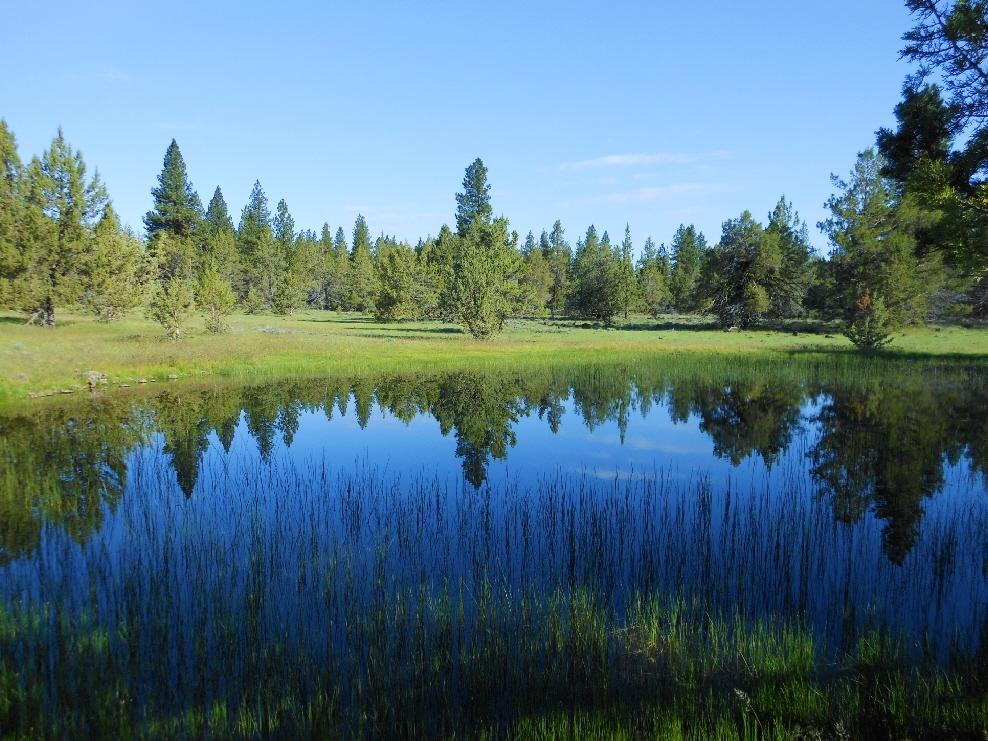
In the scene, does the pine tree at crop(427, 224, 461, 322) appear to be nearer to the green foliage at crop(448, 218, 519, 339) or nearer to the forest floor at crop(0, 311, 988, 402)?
the green foliage at crop(448, 218, 519, 339)

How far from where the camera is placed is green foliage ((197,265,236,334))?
4450 centimetres

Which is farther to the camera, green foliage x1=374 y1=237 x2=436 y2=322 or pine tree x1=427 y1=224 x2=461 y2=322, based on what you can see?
green foliage x1=374 y1=237 x2=436 y2=322

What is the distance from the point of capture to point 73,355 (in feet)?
95.9

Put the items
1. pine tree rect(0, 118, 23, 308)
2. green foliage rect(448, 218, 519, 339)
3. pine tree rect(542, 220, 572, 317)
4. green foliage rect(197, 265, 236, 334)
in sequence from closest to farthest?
1. pine tree rect(0, 118, 23, 308)
2. green foliage rect(197, 265, 236, 334)
3. green foliage rect(448, 218, 519, 339)
4. pine tree rect(542, 220, 572, 317)

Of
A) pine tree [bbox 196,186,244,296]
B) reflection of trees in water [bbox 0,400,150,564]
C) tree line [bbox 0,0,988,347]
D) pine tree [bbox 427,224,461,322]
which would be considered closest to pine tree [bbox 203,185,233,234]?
pine tree [bbox 196,186,244,296]

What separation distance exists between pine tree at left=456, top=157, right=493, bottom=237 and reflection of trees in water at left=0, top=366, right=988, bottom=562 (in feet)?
194

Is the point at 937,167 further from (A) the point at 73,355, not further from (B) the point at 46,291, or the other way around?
(B) the point at 46,291

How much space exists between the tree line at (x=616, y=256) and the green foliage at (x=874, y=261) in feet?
Answer: 0.45

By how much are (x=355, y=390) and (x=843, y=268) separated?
151 feet

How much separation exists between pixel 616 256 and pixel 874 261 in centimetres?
3542

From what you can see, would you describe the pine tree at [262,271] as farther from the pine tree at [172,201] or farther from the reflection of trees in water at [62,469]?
the reflection of trees in water at [62,469]

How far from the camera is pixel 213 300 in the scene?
45219 millimetres

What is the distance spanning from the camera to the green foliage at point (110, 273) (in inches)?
1670

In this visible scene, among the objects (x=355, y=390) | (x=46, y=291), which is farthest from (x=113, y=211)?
(x=355, y=390)
